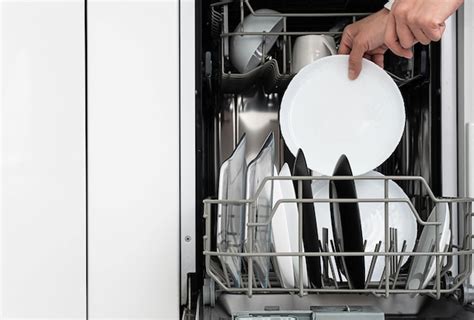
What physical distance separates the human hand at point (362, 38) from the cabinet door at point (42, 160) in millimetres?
395

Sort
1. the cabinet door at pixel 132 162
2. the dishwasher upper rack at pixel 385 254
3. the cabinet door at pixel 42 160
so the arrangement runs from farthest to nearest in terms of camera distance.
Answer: the cabinet door at pixel 132 162 → the dishwasher upper rack at pixel 385 254 → the cabinet door at pixel 42 160

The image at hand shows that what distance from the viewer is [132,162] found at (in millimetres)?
842

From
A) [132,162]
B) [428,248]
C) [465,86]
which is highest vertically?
[465,86]

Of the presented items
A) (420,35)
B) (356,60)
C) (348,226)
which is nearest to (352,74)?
(356,60)

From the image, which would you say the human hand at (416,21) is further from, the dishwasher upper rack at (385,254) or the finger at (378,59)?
the dishwasher upper rack at (385,254)

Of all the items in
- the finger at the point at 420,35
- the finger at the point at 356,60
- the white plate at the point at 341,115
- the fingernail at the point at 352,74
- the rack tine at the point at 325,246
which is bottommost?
the rack tine at the point at 325,246

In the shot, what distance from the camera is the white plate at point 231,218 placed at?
802 mm

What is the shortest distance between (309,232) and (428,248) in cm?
16

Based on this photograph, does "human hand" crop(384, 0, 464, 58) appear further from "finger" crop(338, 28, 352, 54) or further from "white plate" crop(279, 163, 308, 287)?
"white plate" crop(279, 163, 308, 287)

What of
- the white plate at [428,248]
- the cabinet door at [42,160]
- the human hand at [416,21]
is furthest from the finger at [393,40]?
the cabinet door at [42,160]

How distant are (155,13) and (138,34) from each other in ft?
0.12

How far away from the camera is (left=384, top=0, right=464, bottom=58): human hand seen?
824mm

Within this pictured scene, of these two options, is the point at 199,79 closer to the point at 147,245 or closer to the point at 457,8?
the point at 147,245

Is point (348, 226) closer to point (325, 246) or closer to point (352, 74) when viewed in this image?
point (325, 246)
